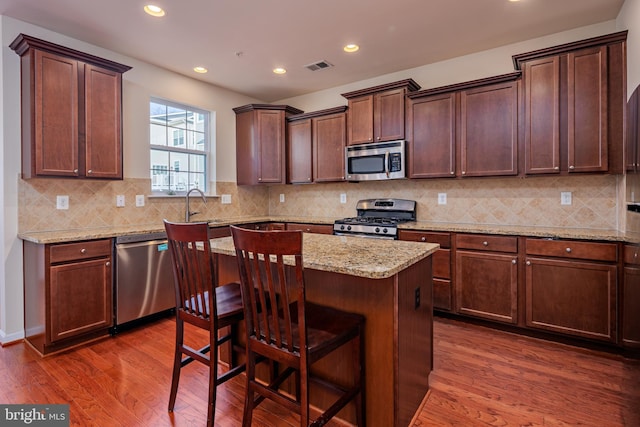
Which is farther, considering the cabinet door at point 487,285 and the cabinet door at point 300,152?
the cabinet door at point 300,152

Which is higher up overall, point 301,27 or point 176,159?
point 301,27

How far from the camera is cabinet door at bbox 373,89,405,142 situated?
3736mm

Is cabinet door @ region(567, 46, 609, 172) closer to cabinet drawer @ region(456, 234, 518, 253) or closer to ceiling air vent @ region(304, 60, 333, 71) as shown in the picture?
cabinet drawer @ region(456, 234, 518, 253)

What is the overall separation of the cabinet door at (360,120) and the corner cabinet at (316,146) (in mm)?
162

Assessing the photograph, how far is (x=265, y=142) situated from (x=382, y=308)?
3596 mm

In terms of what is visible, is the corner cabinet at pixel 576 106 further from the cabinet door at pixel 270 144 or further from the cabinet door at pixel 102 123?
the cabinet door at pixel 102 123

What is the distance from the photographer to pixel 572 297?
267 centimetres

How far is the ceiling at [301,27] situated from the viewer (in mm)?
2688

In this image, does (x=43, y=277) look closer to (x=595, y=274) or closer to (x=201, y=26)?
(x=201, y=26)

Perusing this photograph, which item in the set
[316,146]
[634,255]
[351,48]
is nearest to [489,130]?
[351,48]

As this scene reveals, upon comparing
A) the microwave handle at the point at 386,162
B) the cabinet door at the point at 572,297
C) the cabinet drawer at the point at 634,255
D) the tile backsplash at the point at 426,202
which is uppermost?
the microwave handle at the point at 386,162

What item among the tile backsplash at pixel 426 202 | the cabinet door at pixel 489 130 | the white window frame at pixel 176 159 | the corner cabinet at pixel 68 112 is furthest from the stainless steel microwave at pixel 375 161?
the corner cabinet at pixel 68 112

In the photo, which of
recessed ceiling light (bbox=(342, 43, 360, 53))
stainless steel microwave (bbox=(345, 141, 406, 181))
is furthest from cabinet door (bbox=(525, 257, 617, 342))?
recessed ceiling light (bbox=(342, 43, 360, 53))

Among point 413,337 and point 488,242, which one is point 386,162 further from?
point 413,337
